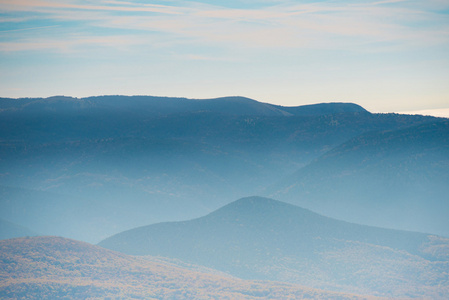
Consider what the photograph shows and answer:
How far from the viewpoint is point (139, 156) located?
118 m

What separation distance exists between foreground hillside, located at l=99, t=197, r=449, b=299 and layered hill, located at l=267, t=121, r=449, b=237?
14.6m

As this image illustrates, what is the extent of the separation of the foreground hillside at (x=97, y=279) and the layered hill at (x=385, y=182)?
33587 mm

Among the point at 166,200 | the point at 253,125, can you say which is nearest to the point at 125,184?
the point at 166,200

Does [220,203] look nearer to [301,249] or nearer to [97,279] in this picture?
[301,249]

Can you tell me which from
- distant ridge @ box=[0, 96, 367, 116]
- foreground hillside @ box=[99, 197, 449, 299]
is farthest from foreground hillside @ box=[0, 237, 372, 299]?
distant ridge @ box=[0, 96, 367, 116]

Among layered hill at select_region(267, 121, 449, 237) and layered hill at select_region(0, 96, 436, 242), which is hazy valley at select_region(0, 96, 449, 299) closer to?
layered hill at select_region(267, 121, 449, 237)

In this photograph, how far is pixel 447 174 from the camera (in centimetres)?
7869

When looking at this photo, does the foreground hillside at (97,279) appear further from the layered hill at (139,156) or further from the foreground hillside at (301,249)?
the layered hill at (139,156)

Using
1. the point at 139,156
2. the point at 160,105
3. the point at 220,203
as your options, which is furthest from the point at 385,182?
the point at 160,105

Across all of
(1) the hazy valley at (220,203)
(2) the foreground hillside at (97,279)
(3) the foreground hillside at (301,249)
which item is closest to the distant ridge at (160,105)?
(1) the hazy valley at (220,203)

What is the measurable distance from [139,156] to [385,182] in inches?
2093

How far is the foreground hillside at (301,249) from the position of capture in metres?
49.1

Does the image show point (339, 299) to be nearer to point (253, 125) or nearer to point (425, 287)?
point (425, 287)

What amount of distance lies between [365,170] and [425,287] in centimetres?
3842
